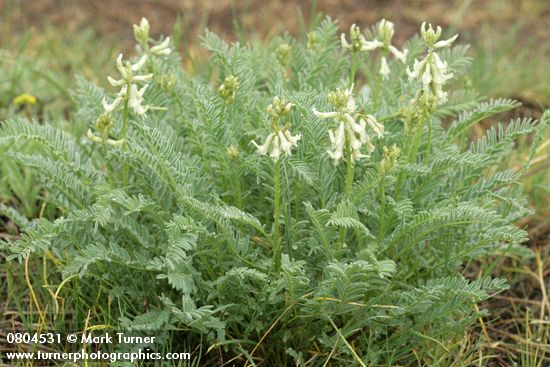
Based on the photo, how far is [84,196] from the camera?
245 cm

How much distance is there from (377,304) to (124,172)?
0.85 m

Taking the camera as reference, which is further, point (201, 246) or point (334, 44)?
point (334, 44)

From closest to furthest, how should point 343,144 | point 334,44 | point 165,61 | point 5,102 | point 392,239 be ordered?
1. point 343,144
2. point 392,239
3. point 334,44
4. point 165,61
5. point 5,102

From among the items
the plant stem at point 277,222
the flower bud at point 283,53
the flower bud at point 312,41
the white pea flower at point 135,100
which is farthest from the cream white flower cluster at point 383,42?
the white pea flower at point 135,100

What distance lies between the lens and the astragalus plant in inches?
83.7

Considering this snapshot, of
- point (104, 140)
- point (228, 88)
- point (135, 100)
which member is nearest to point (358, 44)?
point (228, 88)

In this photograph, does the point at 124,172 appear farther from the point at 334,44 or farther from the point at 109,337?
the point at 334,44

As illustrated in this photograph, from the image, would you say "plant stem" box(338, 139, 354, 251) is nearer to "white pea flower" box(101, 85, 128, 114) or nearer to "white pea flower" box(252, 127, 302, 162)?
"white pea flower" box(252, 127, 302, 162)

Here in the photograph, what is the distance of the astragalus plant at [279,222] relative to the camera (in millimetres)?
2125

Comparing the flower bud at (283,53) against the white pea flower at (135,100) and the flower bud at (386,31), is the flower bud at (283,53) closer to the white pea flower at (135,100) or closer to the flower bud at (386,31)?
the flower bud at (386,31)

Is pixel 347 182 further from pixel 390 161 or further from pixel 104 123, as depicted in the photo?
pixel 104 123

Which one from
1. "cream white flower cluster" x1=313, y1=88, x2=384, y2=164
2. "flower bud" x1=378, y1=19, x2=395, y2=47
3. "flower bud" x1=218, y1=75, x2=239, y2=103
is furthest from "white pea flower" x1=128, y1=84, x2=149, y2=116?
"flower bud" x1=378, y1=19, x2=395, y2=47

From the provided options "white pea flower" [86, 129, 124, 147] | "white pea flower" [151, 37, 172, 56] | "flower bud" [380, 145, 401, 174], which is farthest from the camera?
"white pea flower" [151, 37, 172, 56]

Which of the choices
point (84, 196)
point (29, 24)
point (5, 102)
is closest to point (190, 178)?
point (84, 196)
